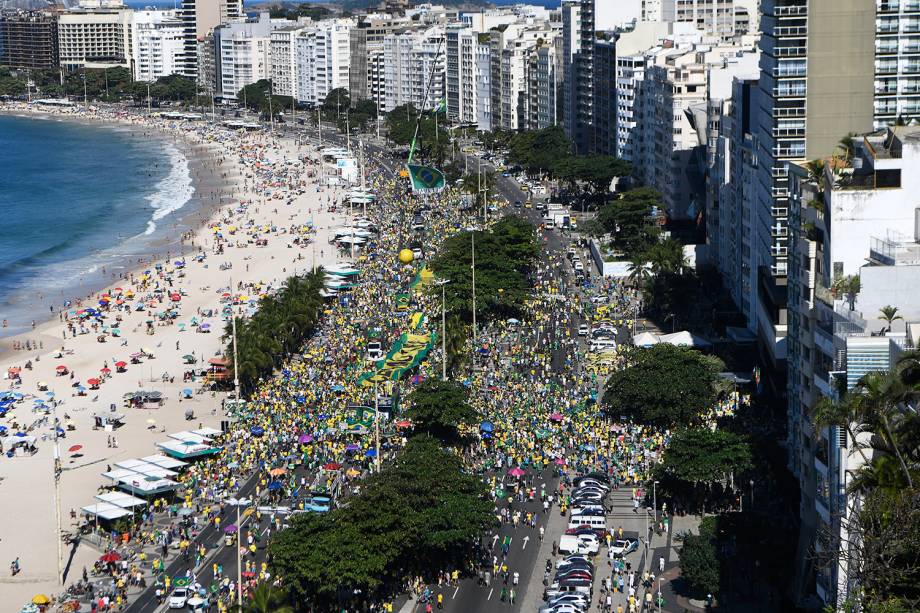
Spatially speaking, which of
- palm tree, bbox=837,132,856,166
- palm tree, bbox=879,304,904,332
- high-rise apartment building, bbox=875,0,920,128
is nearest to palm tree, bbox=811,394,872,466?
palm tree, bbox=879,304,904,332

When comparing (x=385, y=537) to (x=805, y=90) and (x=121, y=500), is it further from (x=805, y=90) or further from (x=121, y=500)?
(x=805, y=90)

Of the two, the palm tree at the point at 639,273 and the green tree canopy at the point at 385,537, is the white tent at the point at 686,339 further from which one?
the green tree canopy at the point at 385,537

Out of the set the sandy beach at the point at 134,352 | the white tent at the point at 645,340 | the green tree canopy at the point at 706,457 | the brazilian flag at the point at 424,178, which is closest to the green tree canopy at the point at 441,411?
the green tree canopy at the point at 706,457

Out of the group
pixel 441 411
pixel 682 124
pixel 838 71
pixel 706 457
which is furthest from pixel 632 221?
pixel 706 457

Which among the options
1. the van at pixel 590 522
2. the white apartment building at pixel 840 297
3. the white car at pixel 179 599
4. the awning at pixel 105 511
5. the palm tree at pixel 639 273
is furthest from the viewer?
the palm tree at pixel 639 273

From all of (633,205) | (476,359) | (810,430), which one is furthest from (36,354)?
(810,430)

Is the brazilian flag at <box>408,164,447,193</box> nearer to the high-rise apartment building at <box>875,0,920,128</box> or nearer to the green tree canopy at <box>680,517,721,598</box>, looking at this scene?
the high-rise apartment building at <box>875,0,920,128</box>
